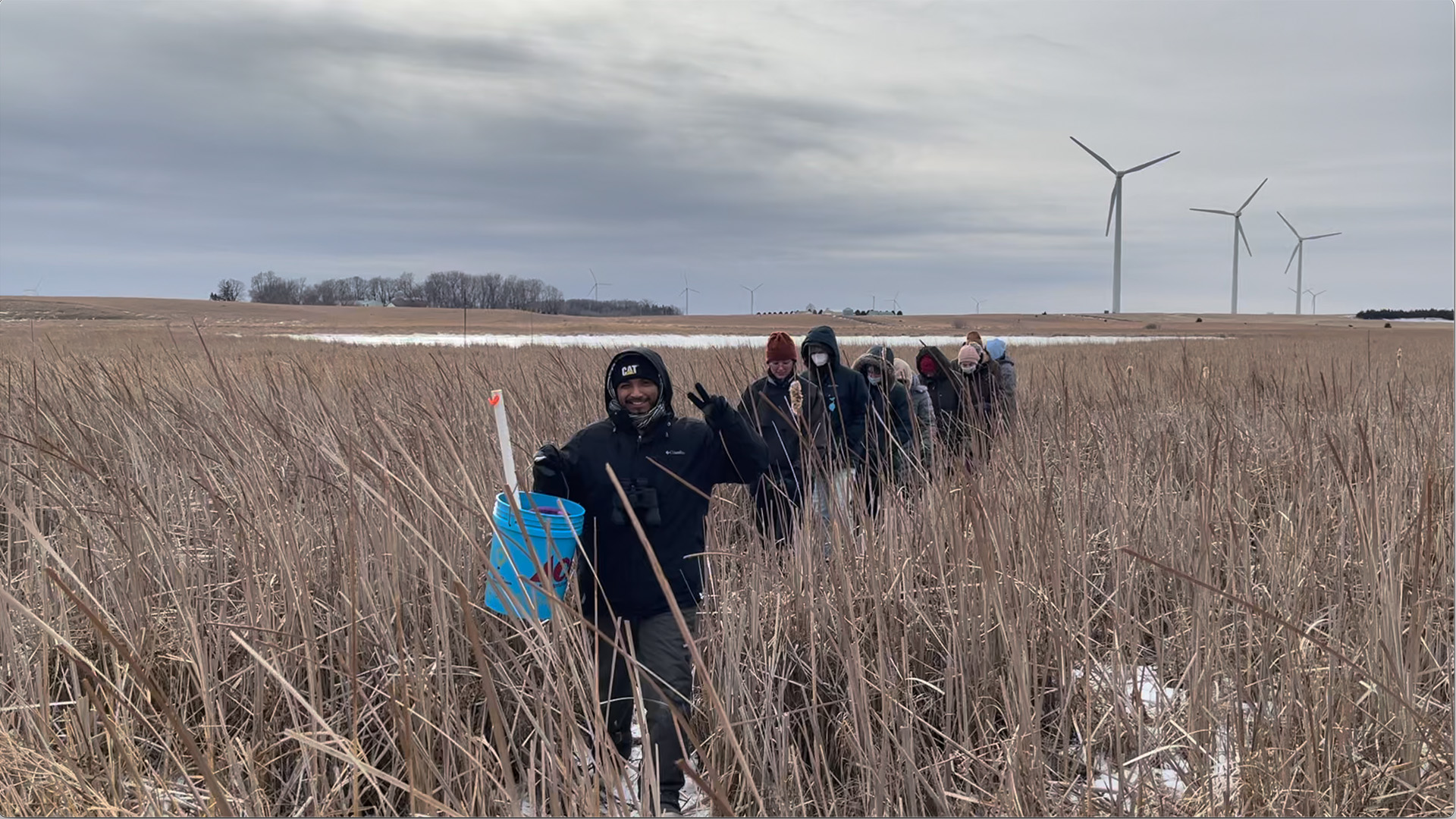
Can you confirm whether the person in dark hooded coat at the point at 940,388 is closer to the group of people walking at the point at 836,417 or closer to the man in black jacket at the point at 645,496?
the group of people walking at the point at 836,417

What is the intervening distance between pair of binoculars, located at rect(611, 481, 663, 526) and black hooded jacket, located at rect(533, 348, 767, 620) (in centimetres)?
1

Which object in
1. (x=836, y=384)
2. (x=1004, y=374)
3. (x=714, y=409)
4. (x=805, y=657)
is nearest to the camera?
(x=714, y=409)

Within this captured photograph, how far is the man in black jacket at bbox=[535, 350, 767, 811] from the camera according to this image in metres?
2.86

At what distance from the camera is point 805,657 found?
10.1ft

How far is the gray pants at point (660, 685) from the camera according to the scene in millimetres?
2662

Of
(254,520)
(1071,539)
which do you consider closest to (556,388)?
(254,520)

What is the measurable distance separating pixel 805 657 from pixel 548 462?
3.90ft

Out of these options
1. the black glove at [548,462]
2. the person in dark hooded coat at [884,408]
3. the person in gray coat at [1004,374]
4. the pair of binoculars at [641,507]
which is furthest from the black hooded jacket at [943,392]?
the black glove at [548,462]

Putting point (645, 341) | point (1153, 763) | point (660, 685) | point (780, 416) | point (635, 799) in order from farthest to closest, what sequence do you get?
point (645, 341), point (780, 416), point (660, 685), point (1153, 763), point (635, 799)

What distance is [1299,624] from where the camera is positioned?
118 inches

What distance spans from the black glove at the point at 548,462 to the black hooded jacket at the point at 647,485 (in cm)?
2

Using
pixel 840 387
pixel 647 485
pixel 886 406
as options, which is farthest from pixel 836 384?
pixel 647 485

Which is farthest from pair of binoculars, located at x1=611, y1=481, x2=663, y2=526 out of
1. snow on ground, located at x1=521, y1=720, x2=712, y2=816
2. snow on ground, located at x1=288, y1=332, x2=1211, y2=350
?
snow on ground, located at x1=288, y1=332, x2=1211, y2=350

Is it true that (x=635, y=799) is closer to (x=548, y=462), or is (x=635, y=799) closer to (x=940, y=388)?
(x=548, y=462)
